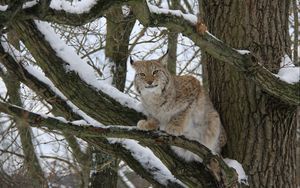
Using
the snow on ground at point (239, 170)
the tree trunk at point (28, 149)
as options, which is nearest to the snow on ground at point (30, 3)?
the snow on ground at point (239, 170)

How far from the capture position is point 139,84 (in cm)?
495

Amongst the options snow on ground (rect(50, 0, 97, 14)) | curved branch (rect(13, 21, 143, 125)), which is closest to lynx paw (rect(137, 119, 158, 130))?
curved branch (rect(13, 21, 143, 125))

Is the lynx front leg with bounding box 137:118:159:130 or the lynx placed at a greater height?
the lynx

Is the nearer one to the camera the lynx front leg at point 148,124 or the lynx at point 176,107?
the lynx front leg at point 148,124

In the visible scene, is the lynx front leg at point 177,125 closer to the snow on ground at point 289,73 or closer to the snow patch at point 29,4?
the snow on ground at point 289,73

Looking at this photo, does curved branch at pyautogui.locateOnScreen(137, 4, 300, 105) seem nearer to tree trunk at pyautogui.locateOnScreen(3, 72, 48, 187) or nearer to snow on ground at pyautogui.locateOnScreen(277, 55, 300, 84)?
snow on ground at pyautogui.locateOnScreen(277, 55, 300, 84)

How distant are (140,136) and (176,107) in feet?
3.19

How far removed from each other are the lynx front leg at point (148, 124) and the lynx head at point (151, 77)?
0.26 metres

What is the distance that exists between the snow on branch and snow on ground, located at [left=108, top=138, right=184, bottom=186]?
4 centimetres

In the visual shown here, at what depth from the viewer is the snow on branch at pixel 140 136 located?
3.53 m

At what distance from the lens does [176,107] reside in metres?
4.86

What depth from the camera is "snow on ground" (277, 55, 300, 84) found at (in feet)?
13.9

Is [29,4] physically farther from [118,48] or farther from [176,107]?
[118,48]

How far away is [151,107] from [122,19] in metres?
2.09
